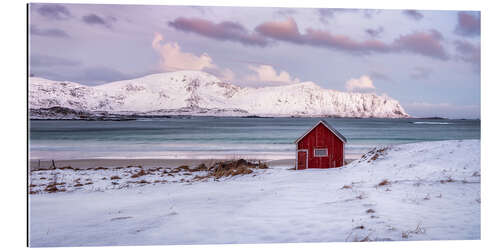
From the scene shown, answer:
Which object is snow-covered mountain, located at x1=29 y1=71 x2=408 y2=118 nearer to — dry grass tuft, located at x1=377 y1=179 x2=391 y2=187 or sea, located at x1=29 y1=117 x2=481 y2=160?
sea, located at x1=29 y1=117 x2=481 y2=160

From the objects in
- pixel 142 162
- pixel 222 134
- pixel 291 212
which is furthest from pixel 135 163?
pixel 291 212

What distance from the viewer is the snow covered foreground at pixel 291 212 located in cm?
614

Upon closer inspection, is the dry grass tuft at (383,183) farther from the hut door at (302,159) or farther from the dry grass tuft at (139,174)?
the dry grass tuft at (139,174)

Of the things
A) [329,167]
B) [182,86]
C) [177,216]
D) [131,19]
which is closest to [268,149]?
[329,167]

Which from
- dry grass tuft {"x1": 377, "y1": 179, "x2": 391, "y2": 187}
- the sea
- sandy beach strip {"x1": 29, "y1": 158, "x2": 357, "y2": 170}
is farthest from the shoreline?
dry grass tuft {"x1": 377, "y1": 179, "x2": 391, "y2": 187}

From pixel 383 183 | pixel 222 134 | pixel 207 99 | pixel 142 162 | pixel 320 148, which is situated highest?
pixel 207 99

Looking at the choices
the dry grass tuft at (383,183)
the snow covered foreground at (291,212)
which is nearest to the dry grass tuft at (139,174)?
the snow covered foreground at (291,212)

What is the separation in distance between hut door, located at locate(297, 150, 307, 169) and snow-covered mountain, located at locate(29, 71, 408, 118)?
151 cm

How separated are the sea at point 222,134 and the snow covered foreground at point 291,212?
42.4 inches

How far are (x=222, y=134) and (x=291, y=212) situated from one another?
3.46 metres

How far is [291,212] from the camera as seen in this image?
6.57m

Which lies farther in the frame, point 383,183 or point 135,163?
point 135,163

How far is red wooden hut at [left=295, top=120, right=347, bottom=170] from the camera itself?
407 inches

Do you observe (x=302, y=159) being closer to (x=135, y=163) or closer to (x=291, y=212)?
(x=291, y=212)
